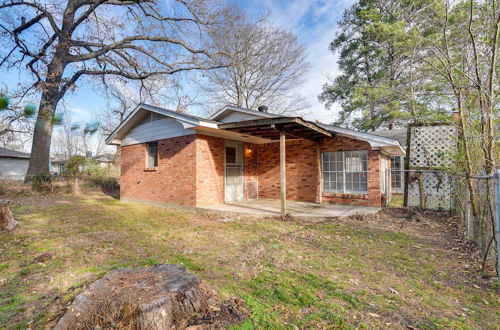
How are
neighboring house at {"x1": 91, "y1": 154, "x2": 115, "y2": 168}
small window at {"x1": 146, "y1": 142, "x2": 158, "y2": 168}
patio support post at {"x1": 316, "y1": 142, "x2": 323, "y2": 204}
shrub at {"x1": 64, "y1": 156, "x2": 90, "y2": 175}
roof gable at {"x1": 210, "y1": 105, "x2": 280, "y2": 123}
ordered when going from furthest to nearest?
neighboring house at {"x1": 91, "y1": 154, "x2": 115, "y2": 168}
shrub at {"x1": 64, "y1": 156, "x2": 90, "y2": 175}
small window at {"x1": 146, "y1": 142, "x2": 158, "y2": 168}
patio support post at {"x1": 316, "y1": 142, "x2": 323, "y2": 204}
roof gable at {"x1": 210, "y1": 105, "x2": 280, "y2": 123}

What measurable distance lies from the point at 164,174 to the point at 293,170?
526cm

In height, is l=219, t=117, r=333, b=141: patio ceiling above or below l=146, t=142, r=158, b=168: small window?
above

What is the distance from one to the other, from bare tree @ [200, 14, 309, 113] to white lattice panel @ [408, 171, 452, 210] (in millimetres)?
13264

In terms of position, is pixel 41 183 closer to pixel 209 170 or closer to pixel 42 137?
pixel 42 137

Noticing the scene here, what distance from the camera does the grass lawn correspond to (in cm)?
241

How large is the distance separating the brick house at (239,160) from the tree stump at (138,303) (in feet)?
16.9

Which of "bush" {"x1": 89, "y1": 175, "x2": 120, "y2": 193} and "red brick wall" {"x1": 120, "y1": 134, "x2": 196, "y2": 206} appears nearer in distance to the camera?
"red brick wall" {"x1": 120, "y1": 134, "x2": 196, "y2": 206}

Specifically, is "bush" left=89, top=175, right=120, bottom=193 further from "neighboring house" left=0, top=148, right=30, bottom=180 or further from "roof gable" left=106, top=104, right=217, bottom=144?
"neighboring house" left=0, top=148, right=30, bottom=180

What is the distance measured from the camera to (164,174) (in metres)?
9.31

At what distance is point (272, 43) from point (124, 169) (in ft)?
46.9

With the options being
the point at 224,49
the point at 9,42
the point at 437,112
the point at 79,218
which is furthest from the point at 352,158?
the point at 9,42

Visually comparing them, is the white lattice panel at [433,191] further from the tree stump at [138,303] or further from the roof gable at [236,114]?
the tree stump at [138,303]

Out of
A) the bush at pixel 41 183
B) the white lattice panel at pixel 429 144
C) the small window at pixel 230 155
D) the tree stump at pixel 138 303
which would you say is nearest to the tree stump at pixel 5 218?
the tree stump at pixel 138 303

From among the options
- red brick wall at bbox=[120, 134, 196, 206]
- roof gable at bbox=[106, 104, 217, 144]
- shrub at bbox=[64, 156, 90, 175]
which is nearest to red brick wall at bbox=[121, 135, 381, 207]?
red brick wall at bbox=[120, 134, 196, 206]
